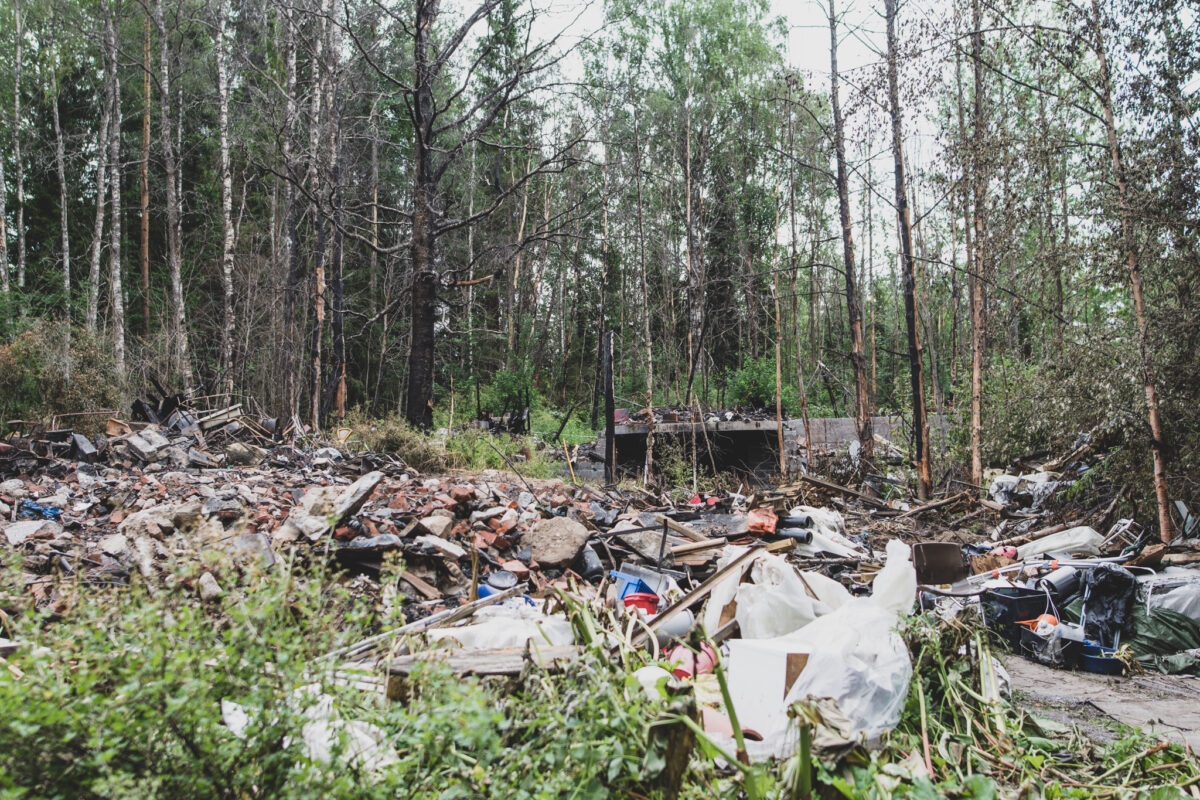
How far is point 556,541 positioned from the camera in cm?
470

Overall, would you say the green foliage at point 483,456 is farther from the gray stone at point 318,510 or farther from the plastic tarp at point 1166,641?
the plastic tarp at point 1166,641

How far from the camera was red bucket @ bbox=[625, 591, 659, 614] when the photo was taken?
352 centimetres

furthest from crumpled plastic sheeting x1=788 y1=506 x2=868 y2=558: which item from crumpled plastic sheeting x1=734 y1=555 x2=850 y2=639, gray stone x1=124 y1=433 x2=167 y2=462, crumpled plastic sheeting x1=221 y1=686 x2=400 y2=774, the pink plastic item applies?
gray stone x1=124 y1=433 x2=167 y2=462

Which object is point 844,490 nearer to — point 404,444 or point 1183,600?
point 1183,600

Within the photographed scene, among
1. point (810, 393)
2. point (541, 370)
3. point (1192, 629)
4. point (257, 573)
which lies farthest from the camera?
point (541, 370)

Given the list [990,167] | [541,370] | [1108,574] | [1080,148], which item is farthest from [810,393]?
[1108,574]

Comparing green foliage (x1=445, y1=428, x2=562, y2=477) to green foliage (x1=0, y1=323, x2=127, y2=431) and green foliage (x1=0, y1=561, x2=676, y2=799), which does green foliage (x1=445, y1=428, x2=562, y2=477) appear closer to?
green foliage (x1=0, y1=323, x2=127, y2=431)

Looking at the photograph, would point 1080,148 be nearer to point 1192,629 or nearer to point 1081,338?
point 1081,338

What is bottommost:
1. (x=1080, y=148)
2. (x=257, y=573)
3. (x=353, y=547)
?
(x=353, y=547)

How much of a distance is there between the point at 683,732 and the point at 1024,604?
369cm

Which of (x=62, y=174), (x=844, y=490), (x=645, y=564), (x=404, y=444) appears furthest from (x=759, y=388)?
(x=62, y=174)

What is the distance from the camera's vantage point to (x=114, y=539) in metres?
4.11

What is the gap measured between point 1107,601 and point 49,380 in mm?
10528

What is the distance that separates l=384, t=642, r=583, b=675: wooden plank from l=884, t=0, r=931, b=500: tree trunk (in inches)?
300
